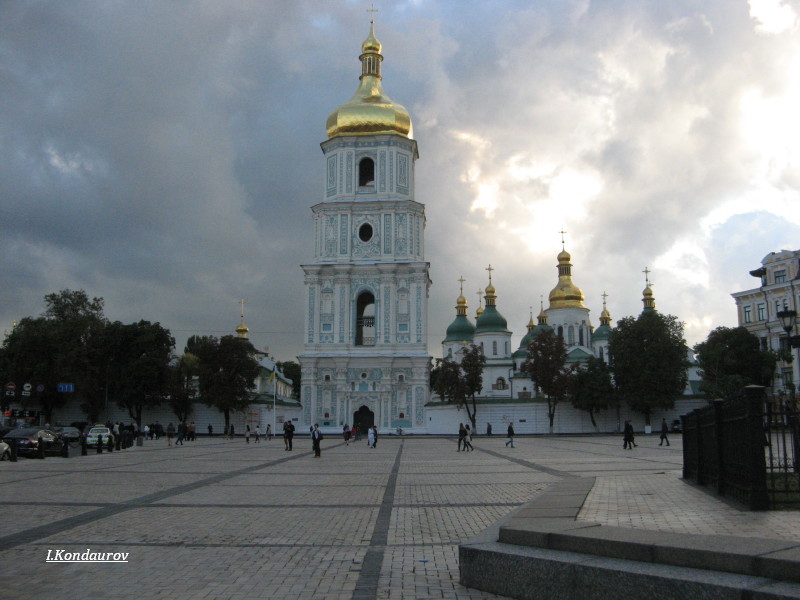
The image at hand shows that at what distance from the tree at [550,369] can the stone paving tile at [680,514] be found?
42.2 meters

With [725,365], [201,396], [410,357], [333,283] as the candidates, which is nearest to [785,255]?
[725,365]

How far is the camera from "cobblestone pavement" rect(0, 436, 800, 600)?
718 centimetres

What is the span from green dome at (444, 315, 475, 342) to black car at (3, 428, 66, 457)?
6127cm

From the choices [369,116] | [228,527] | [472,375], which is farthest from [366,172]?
[228,527]

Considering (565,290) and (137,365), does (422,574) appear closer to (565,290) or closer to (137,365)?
(137,365)

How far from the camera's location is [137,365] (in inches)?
2168

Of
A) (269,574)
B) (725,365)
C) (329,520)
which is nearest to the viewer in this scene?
(269,574)

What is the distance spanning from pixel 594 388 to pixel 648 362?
4139 mm

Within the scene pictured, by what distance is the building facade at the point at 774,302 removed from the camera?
2144 inches

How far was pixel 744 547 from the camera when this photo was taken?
512 cm

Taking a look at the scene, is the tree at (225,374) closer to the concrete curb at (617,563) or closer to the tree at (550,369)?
the tree at (550,369)

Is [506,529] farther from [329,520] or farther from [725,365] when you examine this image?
[725,365]

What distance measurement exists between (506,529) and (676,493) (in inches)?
230

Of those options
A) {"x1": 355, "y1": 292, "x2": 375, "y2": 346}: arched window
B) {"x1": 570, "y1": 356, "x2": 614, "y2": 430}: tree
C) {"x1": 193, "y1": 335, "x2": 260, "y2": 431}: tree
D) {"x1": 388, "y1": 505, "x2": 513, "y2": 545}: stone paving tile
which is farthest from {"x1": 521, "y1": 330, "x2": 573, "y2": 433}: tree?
{"x1": 388, "y1": 505, "x2": 513, "y2": 545}: stone paving tile
